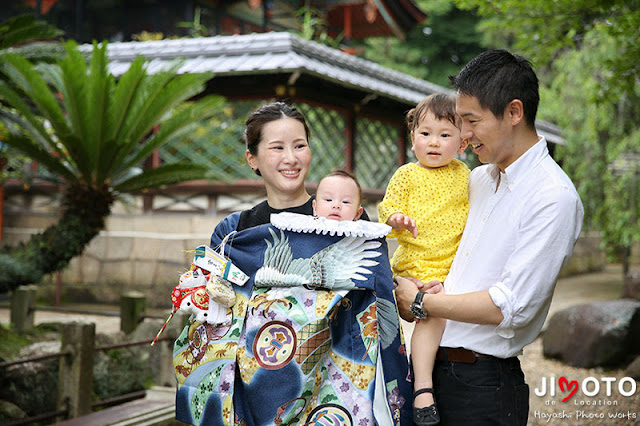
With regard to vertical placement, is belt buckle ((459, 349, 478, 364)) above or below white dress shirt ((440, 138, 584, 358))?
below

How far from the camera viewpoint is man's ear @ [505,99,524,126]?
203 centimetres

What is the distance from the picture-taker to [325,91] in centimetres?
1050

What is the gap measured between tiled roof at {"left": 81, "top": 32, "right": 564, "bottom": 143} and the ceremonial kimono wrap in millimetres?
6943

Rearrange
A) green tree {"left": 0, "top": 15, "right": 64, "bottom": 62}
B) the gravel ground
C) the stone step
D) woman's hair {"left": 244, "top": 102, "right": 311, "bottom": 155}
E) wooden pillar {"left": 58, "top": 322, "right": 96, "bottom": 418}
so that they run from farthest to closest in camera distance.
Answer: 1. the gravel ground
2. green tree {"left": 0, "top": 15, "right": 64, "bottom": 62}
3. wooden pillar {"left": 58, "top": 322, "right": 96, "bottom": 418}
4. the stone step
5. woman's hair {"left": 244, "top": 102, "right": 311, "bottom": 155}

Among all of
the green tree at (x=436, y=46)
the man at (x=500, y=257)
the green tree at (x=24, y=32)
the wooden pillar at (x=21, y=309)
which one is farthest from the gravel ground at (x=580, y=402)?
the green tree at (x=436, y=46)

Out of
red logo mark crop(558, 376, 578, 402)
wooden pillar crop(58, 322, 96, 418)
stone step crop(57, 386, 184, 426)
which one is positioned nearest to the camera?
stone step crop(57, 386, 184, 426)

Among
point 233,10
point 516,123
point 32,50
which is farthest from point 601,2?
point 233,10

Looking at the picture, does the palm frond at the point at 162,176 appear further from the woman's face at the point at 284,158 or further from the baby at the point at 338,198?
the baby at the point at 338,198

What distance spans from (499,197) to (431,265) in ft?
1.12

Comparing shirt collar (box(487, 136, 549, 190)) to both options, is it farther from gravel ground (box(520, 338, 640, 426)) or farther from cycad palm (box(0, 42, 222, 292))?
gravel ground (box(520, 338, 640, 426))

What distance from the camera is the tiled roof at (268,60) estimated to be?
925cm

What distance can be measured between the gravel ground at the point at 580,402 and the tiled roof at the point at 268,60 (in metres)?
4.79

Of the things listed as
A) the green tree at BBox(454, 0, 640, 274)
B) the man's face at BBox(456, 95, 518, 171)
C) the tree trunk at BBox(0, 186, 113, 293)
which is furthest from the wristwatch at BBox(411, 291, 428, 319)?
the green tree at BBox(454, 0, 640, 274)

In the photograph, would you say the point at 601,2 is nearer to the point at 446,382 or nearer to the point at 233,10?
the point at 446,382
